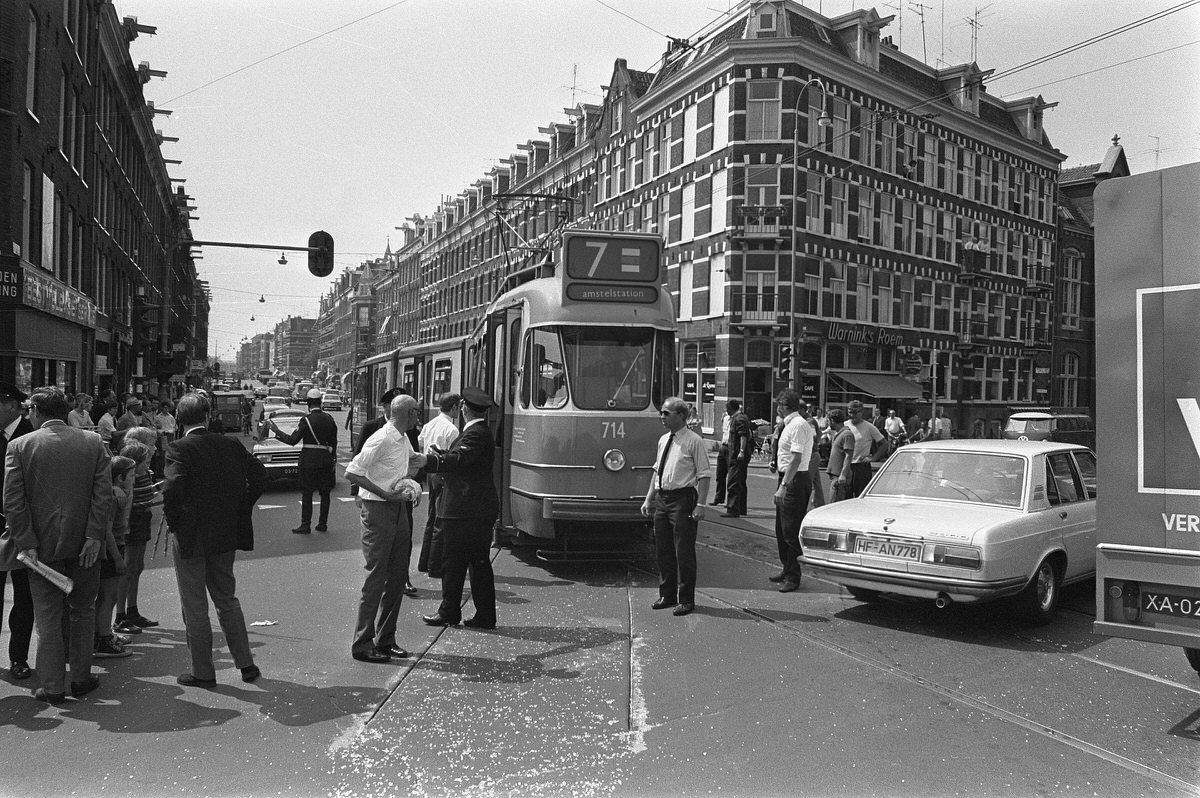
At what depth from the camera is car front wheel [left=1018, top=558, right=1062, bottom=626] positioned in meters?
6.87

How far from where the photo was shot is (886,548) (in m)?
6.91

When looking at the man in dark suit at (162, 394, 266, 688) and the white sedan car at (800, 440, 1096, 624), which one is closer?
the man in dark suit at (162, 394, 266, 688)

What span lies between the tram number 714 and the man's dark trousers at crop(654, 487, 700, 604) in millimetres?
1364

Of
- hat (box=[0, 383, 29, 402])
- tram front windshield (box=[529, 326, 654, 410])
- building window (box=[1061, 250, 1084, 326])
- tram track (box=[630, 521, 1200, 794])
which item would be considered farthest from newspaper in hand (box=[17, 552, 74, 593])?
building window (box=[1061, 250, 1084, 326])

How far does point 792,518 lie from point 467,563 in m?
3.37

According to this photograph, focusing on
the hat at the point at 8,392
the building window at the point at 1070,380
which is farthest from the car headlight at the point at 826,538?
the building window at the point at 1070,380

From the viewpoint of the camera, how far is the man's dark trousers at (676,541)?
732 centimetres

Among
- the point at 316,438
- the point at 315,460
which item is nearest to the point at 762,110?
the point at 316,438

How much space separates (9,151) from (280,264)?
24.3 meters

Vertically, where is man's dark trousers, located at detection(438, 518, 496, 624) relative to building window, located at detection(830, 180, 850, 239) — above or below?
below

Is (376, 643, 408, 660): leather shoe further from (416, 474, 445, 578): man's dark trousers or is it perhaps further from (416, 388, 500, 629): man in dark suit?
(416, 474, 445, 578): man's dark trousers

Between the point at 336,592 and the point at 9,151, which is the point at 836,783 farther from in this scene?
the point at 9,151

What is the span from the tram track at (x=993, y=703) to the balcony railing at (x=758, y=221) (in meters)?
26.9

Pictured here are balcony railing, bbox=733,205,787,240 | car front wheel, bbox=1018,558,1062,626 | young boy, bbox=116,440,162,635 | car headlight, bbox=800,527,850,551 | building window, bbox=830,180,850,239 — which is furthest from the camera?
building window, bbox=830,180,850,239
